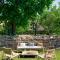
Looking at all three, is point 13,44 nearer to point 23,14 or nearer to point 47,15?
point 23,14

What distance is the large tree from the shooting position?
139 feet

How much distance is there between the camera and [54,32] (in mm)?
53344

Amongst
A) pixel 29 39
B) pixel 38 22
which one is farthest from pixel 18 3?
pixel 38 22

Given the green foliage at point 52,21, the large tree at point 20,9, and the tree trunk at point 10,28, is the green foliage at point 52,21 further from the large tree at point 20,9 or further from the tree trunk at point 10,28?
the large tree at point 20,9

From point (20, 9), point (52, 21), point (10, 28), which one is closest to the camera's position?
point (20, 9)

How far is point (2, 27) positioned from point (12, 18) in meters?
11.6

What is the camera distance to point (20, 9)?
4234 centimetres

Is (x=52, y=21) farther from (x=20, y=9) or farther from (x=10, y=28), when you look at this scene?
(x=20, y=9)

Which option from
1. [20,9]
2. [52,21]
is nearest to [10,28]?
[52,21]

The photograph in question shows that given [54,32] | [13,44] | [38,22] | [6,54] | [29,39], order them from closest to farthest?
1. [6,54]
2. [13,44]
3. [29,39]
4. [54,32]
5. [38,22]

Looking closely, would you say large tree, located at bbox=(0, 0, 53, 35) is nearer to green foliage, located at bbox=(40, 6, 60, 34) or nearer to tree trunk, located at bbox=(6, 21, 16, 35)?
tree trunk, located at bbox=(6, 21, 16, 35)

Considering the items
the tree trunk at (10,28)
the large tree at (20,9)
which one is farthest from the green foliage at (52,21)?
the large tree at (20,9)

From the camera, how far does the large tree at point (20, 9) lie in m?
42.2

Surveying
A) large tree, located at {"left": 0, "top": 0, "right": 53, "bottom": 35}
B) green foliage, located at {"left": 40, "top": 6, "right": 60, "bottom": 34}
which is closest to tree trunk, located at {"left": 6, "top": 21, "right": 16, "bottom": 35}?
large tree, located at {"left": 0, "top": 0, "right": 53, "bottom": 35}
